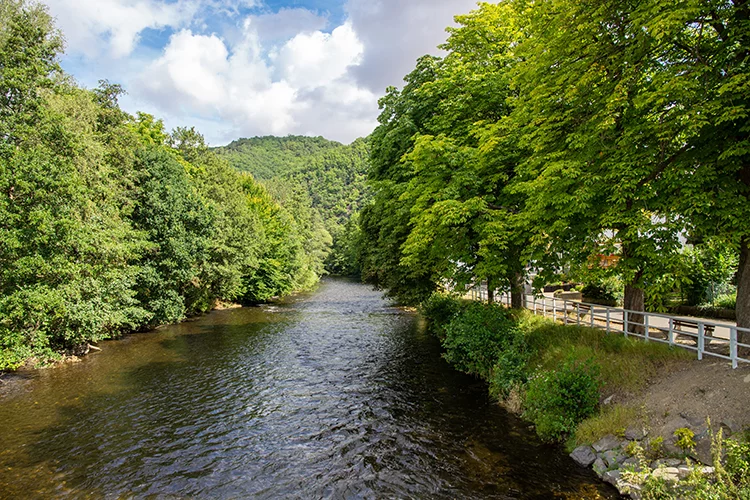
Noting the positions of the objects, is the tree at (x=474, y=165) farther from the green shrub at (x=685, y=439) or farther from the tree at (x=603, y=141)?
the green shrub at (x=685, y=439)

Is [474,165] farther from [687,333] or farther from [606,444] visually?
[606,444]

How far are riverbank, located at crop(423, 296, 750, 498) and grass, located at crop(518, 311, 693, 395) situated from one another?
0.03m

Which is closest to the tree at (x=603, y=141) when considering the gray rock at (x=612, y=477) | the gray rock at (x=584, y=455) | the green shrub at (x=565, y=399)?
the green shrub at (x=565, y=399)

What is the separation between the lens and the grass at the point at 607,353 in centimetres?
1083

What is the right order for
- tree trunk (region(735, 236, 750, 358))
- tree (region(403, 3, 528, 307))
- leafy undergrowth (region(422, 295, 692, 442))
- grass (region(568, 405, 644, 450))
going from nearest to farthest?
grass (region(568, 405, 644, 450)) < tree trunk (region(735, 236, 750, 358)) < leafy undergrowth (region(422, 295, 692, 442)) < tree (region(403, 3, 528, 307))

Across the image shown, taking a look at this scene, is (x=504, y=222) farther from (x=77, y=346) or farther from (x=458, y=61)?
(x=77, y=346)

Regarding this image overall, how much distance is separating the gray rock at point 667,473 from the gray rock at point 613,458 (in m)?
0.98

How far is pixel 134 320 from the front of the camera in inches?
1053

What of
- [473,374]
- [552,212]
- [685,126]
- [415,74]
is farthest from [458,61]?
[473,374]

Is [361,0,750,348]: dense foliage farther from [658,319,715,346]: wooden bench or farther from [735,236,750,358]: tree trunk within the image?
[658,319,715,346]: wooden bench

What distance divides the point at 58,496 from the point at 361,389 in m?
9.38

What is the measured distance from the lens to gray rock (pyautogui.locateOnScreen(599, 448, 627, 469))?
9041mm

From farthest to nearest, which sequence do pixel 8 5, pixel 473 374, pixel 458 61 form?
pixel 8 5 → pixel 458 61 → pixel 473 374

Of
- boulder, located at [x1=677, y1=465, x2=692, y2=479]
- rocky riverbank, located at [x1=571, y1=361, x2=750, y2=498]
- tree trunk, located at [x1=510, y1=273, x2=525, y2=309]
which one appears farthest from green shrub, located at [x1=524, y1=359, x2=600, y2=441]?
tree trunk, located at [x1=510, y1=273, x2=525, y2=309]
